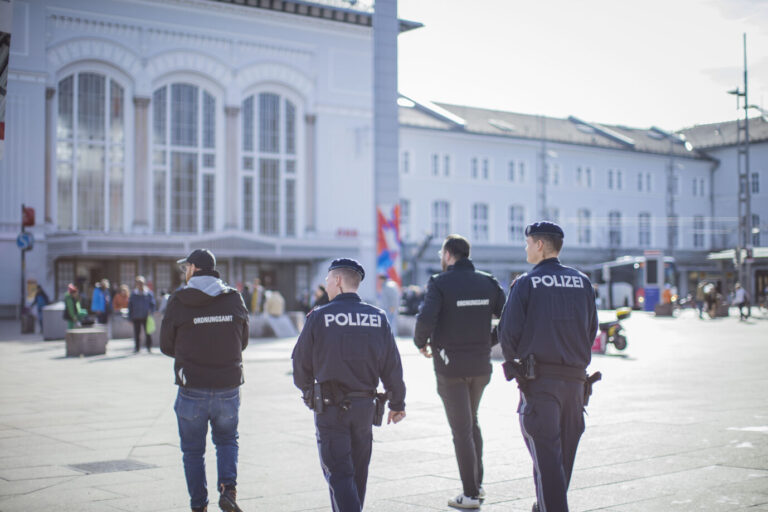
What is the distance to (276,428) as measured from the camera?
34.1 ft

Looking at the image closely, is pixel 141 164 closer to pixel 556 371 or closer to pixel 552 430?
pixel 556 371

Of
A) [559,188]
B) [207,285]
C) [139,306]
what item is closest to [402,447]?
[207,285]

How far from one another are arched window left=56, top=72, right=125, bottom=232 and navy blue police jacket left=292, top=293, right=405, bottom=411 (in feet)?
139

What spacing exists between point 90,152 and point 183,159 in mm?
4602

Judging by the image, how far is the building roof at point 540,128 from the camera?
216 ft

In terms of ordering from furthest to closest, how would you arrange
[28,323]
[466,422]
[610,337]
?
1. [28,323]
2. [610,337]
3. [466,422]

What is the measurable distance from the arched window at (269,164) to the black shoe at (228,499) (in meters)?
44.4

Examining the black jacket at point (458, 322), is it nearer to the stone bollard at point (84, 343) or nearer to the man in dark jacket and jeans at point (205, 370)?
the man in dark jacket and jeans at point (205, 370)

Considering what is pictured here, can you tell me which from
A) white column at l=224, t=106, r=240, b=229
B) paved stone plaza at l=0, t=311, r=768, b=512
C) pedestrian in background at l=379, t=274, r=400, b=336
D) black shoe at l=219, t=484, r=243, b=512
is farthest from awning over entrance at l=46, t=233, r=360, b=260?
black shoe at l=219, t=484, r=243, b=512

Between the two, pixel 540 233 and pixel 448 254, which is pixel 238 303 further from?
pixel 540 233

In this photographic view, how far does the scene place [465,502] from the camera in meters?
6.53

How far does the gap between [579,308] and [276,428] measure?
18.2 feet

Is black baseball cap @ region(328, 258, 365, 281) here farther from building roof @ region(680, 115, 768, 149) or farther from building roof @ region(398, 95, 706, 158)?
building roof @ region(680, 115, 768, 149)

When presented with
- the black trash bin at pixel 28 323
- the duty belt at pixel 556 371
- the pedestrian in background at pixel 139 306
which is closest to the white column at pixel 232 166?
the black trash bin at pixel 28 323
